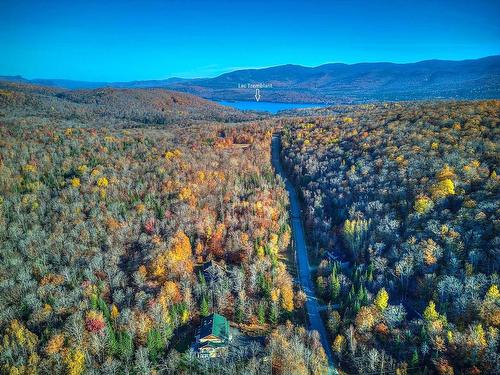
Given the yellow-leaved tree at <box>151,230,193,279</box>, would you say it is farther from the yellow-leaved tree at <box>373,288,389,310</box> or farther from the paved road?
the yellow-leaved tree at <box>373,288,389,310</box>

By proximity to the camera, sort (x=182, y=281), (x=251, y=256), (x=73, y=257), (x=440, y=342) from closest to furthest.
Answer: (x=440, y=342), (x=182, y=281), (x=73, y=257), (x=251, y=256)

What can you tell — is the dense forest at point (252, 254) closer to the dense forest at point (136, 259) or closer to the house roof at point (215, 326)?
the dense forest at point (136, 259)

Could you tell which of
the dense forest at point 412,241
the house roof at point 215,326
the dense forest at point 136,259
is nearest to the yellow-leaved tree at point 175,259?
the dense forest at point 136,259

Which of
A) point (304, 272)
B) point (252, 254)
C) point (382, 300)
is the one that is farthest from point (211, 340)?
point (304, 272)

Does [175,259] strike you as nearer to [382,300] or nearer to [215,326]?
[215,326]

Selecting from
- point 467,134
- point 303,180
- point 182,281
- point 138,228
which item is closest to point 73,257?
point 138,228

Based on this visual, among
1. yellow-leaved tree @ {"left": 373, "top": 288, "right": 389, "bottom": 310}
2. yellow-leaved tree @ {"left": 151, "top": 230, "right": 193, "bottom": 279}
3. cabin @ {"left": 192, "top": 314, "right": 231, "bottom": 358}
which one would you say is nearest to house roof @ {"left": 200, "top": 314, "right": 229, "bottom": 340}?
cabin @ {"left": 192, "top": 314, "right": 231, "bottom": 358}

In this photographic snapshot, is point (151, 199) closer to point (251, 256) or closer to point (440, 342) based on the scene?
point (251, 256)
